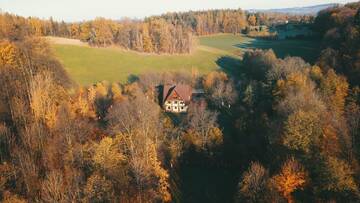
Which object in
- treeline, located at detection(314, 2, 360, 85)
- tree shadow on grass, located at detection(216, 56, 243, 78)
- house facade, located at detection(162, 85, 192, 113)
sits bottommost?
house facade, located at detection(162, 85, 192, 113)

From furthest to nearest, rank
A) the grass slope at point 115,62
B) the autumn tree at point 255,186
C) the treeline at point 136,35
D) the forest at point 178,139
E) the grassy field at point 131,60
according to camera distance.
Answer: the treeline at point 136,35 → the grassy field at point 131,60 → the grass slope at point 115,62 → the autumn tree at point 255,186 → the forest at point 178,139

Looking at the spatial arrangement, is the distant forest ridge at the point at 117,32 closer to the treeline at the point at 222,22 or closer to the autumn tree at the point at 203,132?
the treeline at the point at 222,22

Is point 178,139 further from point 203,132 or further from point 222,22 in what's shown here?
point 222,22

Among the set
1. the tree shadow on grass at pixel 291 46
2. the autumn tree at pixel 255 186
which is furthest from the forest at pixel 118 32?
the autumn tree at pixel 255 186

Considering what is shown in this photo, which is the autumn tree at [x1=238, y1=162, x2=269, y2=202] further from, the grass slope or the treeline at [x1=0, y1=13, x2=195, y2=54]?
the treeline at [x1=0, y1=13, x2=195, y2=54]

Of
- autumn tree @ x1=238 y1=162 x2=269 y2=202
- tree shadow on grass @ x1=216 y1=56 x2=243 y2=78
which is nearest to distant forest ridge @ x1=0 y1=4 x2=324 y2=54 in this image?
tree shadow on grass @ x1=216 y1=56 x2=243 y2=78

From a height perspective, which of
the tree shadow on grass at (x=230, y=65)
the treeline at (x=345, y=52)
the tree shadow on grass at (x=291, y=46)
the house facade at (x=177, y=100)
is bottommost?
the house facade at (x=177, y=100)

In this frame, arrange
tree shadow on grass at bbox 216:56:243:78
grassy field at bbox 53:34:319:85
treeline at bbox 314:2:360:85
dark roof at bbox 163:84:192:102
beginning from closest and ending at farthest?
treeline at bbox 314:2:360:85, dark roof at bbox 163:84:192:102, grassy field at bbox 53:34:319:85, tree shadow on grass at bbox 216:56:243:78

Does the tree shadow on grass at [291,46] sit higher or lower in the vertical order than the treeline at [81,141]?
higher
